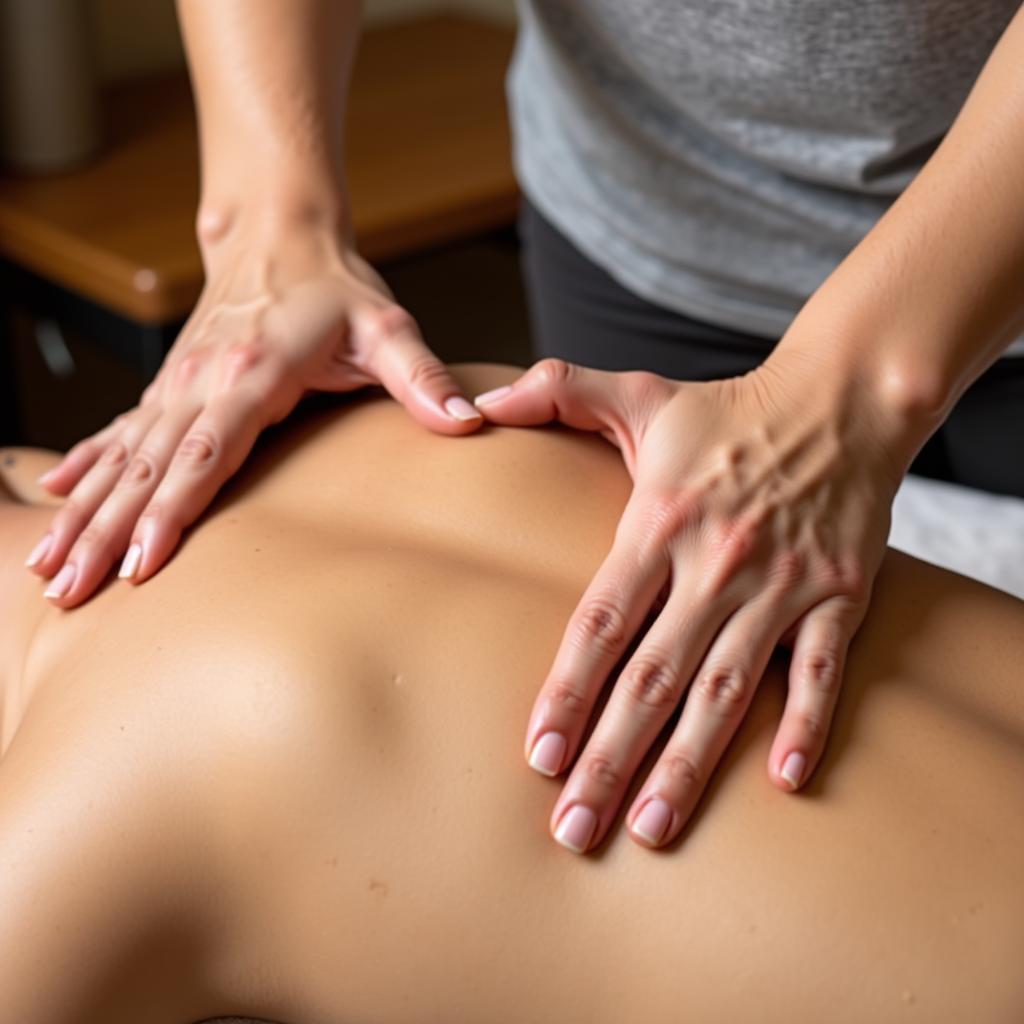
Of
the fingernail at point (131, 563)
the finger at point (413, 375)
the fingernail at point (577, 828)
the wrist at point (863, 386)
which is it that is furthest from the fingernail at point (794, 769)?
the fingernail at point (131, 563)

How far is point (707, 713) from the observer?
0.81 m

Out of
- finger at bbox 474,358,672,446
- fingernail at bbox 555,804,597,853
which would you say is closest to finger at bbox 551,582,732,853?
fingernail at bbox 555,804,597,853

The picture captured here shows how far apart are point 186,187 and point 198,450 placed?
4.55ft

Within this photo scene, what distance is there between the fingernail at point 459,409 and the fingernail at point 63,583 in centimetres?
26

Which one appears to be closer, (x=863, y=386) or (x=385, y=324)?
(x=863, y=386)

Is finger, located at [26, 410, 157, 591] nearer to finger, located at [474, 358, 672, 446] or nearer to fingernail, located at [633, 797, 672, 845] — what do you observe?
finger, located at [474, 358, 672, 446]

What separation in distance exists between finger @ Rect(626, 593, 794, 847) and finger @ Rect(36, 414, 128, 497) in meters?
0.50

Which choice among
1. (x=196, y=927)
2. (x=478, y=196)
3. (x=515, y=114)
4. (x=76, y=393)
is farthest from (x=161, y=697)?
(x=76, y=393)

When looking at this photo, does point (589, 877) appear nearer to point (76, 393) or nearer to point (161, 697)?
point (161, 697)

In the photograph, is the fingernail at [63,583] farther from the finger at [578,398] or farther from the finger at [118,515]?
the finger at [578,398]

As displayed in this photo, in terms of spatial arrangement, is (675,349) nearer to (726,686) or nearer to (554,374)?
(554,374)

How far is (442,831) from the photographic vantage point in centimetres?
80

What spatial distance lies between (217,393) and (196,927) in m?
0.37

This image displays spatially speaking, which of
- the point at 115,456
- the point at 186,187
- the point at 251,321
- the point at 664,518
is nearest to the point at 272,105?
the point at 251,321
